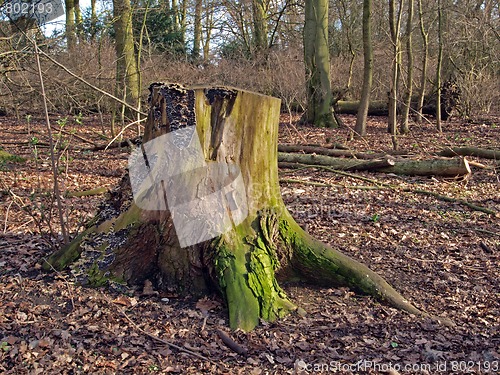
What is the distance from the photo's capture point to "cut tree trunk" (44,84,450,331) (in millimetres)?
3270

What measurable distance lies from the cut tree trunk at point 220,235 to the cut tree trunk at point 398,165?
14.2ft

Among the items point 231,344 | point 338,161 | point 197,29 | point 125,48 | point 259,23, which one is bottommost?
point 231,344

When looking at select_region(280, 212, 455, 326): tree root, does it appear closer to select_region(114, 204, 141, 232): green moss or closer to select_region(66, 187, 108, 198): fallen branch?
select_region(114, 204, 141, 232): green moss

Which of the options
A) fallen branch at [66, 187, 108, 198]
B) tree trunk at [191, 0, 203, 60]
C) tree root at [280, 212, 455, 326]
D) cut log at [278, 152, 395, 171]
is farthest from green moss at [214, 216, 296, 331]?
tree trunk at [191, 0, 203, 60]

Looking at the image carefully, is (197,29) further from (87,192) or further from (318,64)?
(87,192)

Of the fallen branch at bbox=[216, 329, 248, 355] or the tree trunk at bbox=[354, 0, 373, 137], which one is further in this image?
the tree trunk at bbox=[354, 0, 373, 137]

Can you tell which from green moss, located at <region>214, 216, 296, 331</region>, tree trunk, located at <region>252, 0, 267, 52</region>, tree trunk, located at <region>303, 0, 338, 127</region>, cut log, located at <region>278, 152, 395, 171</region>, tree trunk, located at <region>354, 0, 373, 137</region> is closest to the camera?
green moss, located at <region>214, 216, 296, 331</region>

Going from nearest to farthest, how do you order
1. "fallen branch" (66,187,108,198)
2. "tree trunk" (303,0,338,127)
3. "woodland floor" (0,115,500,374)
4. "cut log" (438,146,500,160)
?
"woodland floor" (0,115,500,374), "fallen branch" (66,187,108,198), "cut log" (438,146,500,160), "tree trunk" (303,0,338,127)

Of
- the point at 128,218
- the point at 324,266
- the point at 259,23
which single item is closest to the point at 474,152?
the point at 324,266

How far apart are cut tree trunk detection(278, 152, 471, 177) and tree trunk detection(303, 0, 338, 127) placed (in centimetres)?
570

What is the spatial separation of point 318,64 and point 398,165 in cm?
691

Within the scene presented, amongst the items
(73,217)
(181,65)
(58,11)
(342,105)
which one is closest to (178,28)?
(181,65)

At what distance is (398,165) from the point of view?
7.74 m

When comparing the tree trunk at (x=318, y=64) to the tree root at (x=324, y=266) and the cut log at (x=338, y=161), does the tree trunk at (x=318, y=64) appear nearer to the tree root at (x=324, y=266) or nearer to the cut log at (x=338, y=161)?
the cut log at (x=338, y=161)
